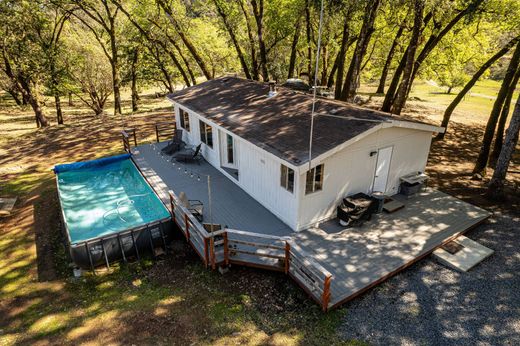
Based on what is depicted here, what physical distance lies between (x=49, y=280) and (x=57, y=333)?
2429mm

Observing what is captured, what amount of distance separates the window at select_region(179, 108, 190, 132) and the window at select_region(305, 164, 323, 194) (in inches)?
389

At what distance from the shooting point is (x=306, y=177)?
9.36 m

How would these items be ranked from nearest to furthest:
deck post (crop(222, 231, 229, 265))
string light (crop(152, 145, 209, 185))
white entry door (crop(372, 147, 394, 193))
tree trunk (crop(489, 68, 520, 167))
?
deck post (crop(222, 231, 229, 265))
white entry door (crop(372, 147, 394, 193))
string light (crop(152, 145, 209, 185))
tree trunk (crop(489, 68, 520, 167))

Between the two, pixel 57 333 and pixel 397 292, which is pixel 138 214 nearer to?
pixel 57 333

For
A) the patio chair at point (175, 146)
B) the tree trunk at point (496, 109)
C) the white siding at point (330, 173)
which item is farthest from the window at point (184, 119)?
the tree trunk at point (496, 109)

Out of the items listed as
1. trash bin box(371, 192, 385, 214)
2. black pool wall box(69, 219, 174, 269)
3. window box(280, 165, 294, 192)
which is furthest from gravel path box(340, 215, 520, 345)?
black pool wall box(69, 219, 174, 269)

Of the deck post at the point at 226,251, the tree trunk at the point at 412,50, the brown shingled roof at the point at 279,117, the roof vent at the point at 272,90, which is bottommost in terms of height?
the deck post at the point at 226,251

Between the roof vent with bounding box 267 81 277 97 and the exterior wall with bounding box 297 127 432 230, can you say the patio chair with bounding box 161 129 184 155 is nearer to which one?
the roof vent with bounding box 267 81 277 97

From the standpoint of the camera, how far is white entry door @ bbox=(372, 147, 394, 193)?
11.2 meters

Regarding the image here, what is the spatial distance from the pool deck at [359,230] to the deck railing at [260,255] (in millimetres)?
511

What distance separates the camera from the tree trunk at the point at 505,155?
460 inches

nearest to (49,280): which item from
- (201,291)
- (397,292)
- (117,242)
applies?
(117,242)

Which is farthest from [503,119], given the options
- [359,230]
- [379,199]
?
[359,230]

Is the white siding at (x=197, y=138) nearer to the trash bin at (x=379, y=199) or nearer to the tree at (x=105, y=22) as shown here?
the trash bin at (x=379, y=199)
